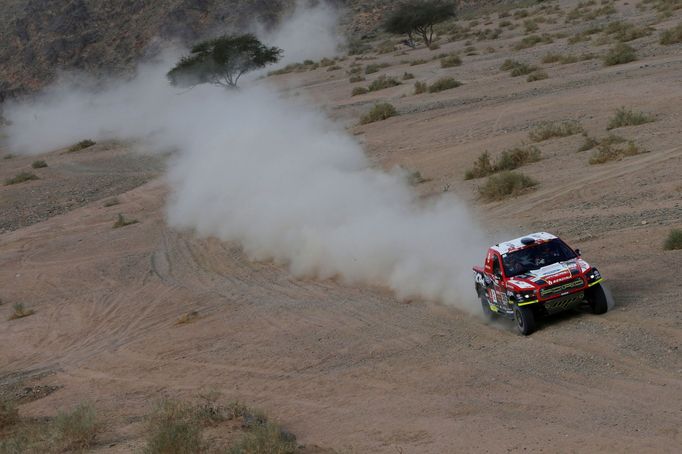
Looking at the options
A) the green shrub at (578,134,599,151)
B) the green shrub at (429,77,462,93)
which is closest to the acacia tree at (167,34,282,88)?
the green shrub at (429,77,462,93)

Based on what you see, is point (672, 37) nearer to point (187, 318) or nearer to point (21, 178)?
point (187, 318)

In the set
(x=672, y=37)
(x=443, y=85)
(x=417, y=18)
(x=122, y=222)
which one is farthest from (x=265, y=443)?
(x=417, y=18)

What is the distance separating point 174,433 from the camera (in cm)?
1039

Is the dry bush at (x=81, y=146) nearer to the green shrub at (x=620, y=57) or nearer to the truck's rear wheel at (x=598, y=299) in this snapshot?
the green shrub at (x=620, y=57)

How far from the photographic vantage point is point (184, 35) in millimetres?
89562

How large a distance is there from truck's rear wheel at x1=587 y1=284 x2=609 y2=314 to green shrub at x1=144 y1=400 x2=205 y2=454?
5.91 metres

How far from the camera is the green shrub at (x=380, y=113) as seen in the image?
136 ft

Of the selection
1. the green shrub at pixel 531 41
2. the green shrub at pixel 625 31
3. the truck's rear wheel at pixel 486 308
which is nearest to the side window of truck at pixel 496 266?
the truck's rear wheel at pixel 486 308

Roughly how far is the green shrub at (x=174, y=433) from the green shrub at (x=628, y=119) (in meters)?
18.7

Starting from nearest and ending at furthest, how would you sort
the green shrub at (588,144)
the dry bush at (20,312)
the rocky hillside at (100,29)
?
the dry bush at (20,312) → the green shrub at (588,144) → the rocky hillside at (100,29)

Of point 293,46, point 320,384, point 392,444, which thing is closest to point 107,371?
point 320,384

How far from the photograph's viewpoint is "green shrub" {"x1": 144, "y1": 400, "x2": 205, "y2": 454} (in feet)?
33.7

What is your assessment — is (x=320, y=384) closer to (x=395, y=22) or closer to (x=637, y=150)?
(x=637, y=150)

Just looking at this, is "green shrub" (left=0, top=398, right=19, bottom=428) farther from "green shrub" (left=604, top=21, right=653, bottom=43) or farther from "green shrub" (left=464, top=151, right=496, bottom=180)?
"green shrub" (left=604, top=21, right=653, bottom=43)
